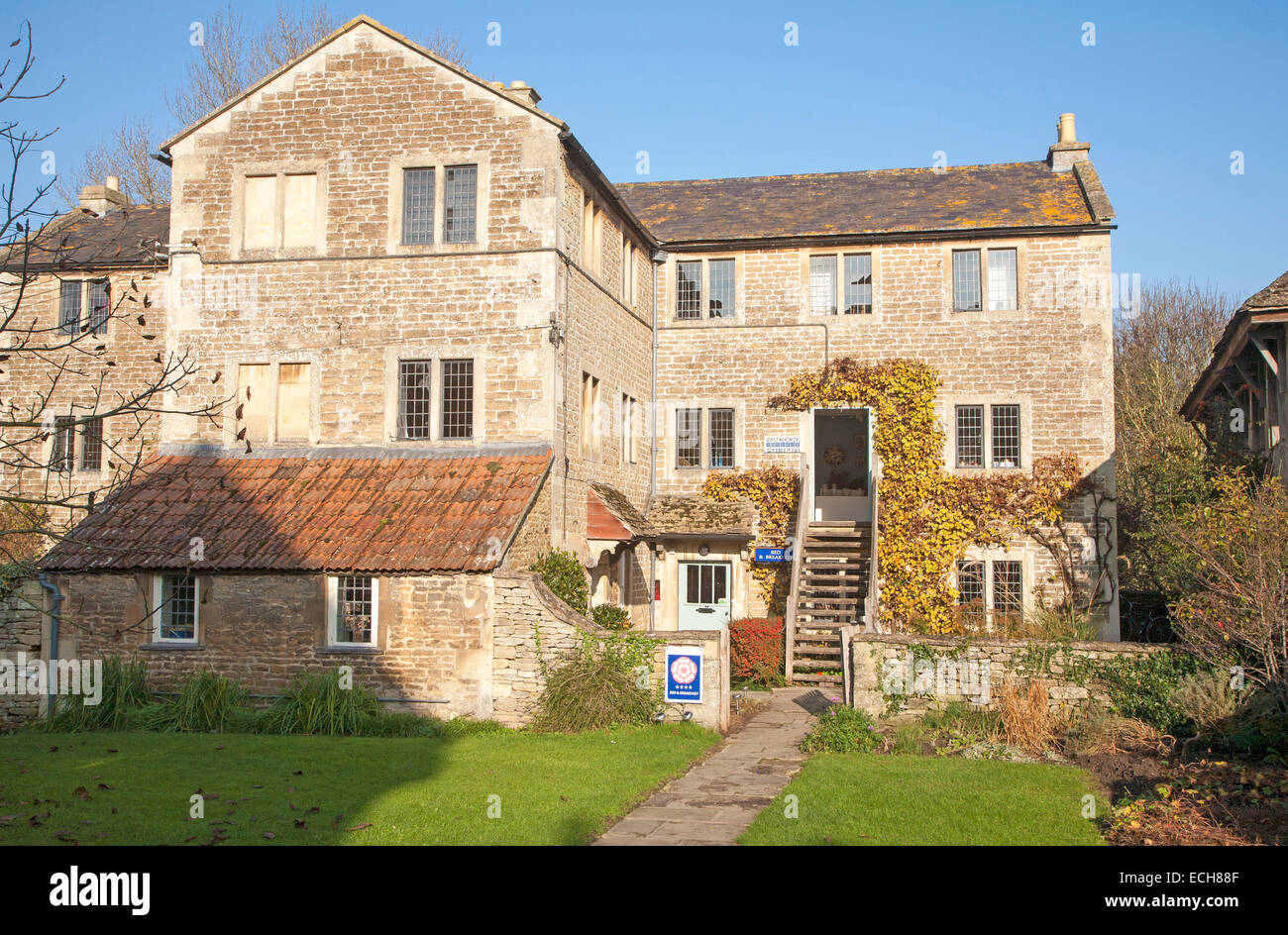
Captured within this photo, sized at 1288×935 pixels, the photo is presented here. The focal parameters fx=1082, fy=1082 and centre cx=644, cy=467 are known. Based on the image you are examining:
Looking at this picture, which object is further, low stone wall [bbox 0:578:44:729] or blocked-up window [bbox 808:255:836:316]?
blocked-up window [bbox 808:255:836:316]

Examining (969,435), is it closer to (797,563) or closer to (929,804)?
(797,563)

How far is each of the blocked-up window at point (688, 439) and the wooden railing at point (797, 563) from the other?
2361 millimetres

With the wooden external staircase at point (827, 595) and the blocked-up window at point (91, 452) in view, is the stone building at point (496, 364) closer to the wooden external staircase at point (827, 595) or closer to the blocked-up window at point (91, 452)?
the wooden external staircase at point (827, 595)

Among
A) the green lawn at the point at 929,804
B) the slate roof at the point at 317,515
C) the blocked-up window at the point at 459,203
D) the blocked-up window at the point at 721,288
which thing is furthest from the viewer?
the blocked-up window at the point at 721,288

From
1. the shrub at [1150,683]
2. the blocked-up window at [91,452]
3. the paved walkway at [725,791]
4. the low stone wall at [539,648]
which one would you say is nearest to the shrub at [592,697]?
the low stone wall at [539,648]

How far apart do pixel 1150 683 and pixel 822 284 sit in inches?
506

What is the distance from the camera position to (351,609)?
16.0m

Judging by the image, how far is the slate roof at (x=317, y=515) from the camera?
15.7m

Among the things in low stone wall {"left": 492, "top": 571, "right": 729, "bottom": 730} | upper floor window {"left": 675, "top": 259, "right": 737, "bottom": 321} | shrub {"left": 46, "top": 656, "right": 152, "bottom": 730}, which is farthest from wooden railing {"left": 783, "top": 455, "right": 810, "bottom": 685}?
shrub {"left": 46, "top": 656, "right": 152, "bottom": 730}

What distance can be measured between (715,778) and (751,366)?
43.8 ft

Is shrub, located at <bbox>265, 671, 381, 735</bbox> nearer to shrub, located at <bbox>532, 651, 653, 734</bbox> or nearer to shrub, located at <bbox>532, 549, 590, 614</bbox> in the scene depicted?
shrub, located at <bbox>532, 651, 653, 734</bbox>

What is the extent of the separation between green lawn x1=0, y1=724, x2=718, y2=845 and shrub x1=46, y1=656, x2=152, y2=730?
23.0 inches

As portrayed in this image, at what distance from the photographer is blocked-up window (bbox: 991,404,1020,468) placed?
73.7ft

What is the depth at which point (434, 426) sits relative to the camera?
18.0 meters
